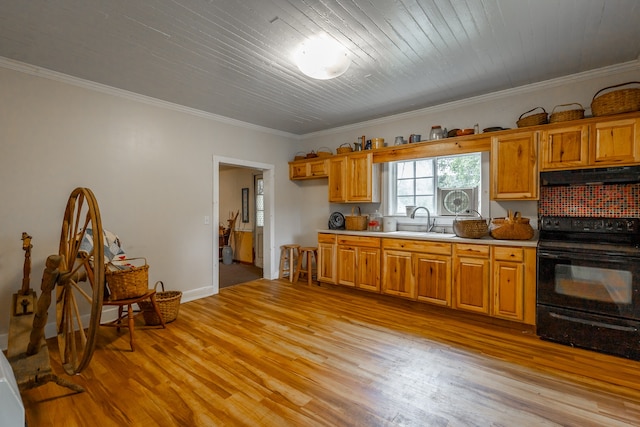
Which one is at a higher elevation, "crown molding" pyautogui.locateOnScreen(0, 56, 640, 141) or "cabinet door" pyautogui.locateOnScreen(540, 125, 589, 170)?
"crown molding" pyautogui.locateOnScreen(0, 56, 640, 141)

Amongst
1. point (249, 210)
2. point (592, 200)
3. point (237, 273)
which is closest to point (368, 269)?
point (592, 200)

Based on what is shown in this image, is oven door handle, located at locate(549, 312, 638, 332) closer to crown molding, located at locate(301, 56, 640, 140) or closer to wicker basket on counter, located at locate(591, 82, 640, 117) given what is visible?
wicker basket on counter, located at locate(591, 82, 640, 117)

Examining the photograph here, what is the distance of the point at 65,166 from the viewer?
2934 mm

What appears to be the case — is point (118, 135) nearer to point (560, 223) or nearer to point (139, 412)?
point (139, 412)

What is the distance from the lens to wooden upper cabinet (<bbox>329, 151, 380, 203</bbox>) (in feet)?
14.0

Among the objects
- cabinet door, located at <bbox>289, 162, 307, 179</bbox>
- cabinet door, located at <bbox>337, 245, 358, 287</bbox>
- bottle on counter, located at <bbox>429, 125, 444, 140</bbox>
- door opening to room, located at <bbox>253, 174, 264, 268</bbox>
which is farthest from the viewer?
door opening to room, located at <bbox>253, 174, 264, 268</bbox>

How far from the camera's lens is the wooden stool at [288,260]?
4.93 meters

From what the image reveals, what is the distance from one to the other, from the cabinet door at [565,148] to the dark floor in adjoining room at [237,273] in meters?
4.45

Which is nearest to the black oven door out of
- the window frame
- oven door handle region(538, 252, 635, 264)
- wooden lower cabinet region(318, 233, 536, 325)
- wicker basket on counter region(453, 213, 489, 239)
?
oven door handle region(538, 252, 635, 264)

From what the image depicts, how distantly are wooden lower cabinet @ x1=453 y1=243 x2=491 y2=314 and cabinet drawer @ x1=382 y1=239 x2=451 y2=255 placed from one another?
12 centimetres

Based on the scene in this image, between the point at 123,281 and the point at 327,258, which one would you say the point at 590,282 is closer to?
the point at 327,258

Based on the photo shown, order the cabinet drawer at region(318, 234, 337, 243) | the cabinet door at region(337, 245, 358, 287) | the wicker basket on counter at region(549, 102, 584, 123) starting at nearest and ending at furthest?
the wicker basket on counter at region(549, 102, 584, 123)
the cabinet door at region(337, 245, 358, 287)
the cabinet drawer at region(318, 234, 337, 243)

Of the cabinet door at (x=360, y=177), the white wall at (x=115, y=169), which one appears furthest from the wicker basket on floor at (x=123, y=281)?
the cabinet door at (x=360, y=177)

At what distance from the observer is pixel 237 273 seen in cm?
563
